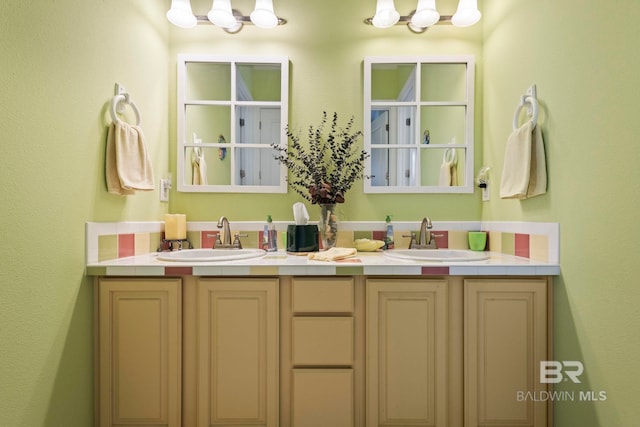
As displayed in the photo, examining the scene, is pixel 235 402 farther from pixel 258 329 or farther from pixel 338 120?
pixel 338 120

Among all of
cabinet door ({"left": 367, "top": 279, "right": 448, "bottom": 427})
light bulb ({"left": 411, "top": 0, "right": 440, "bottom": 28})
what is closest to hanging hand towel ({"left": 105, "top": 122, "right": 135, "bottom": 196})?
cabinet door ({"left": 367, "top": 279, "right": 448, "bottom": 427})

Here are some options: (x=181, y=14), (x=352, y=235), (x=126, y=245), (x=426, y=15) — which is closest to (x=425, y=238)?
(x=352, y=235)

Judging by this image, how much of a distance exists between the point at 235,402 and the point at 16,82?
123 cm

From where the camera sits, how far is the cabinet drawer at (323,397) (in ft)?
4.08

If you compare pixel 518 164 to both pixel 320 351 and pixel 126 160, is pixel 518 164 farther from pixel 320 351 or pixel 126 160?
pixel 126 160

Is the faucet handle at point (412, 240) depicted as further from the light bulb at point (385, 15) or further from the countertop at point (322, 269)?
the light bulb at point (385, 15)

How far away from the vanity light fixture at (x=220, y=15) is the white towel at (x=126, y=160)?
663 mm

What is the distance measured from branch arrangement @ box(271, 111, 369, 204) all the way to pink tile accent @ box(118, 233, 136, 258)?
0.81 metres

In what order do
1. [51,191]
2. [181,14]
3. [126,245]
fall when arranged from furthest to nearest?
[181,14] < [126,245] < [51,191]

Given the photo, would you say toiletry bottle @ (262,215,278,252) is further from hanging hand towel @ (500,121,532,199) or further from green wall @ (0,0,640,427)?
hanging hand towel @ (500,121,532,199)

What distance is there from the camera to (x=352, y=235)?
1.83 meters

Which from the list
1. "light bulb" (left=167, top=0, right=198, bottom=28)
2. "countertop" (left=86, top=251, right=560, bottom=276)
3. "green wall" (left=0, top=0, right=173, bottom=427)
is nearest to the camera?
"green wall" (left=0, top=0, right=173, bottom=427)

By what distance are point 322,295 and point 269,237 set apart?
604 millimetres

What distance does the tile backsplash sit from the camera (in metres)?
1.30
